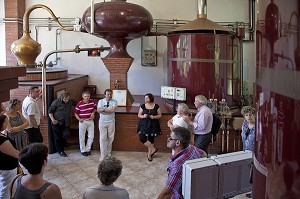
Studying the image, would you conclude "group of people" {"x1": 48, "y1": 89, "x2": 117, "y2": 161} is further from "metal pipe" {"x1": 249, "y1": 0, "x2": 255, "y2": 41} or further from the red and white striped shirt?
"metal pipe" {"x1": 249, "y1": 0, "x2": 255, "y2": 41}

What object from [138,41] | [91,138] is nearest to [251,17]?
[138,41]

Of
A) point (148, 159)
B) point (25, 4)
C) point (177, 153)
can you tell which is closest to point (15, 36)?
point (25, 4)

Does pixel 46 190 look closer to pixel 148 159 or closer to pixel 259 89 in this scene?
pixel 259 89

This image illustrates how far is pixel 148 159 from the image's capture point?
253 inches

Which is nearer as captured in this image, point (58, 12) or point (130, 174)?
point (130, 174)

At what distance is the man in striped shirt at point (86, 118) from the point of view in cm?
659

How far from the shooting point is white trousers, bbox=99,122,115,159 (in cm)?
645

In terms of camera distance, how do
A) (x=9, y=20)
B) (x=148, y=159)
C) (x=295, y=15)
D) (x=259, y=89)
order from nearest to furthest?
(x=295, y=15)
(x=259, y=89)
(x=148, y=159)
(x=9, y=20)

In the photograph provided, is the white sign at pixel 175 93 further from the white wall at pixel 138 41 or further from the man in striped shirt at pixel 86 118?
the white wall at pixel 138 41

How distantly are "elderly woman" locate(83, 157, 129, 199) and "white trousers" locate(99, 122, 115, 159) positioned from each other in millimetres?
4041

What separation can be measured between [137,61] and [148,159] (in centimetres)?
422

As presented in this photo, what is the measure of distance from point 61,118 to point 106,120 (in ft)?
2.94

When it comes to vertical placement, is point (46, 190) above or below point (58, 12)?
below

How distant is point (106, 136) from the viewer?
651 centimetres
